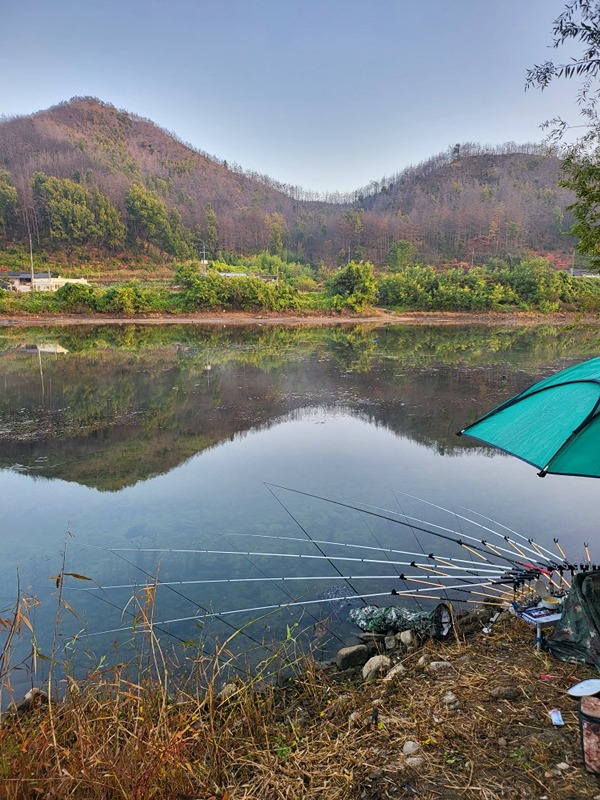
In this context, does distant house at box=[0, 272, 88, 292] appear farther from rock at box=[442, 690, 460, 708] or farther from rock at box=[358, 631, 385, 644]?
rock at box=[442, 690, 460, 708]

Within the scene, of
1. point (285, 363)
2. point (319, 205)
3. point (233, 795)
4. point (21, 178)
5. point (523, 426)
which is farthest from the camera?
point (319, 205)

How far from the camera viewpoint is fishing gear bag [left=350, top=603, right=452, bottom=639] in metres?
3.25

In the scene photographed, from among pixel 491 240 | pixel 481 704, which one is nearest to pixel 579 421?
pixel 481 704

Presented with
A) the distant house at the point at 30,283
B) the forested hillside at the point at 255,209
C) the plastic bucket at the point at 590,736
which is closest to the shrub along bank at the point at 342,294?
the distant house at the point at 30,283

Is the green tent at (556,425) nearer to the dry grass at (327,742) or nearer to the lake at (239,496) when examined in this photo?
the dry grass at (327,742)

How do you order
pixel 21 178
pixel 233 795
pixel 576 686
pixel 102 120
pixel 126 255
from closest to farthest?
1. pixel 233 795
2. pixel 576 686
3. pixel 126 255
4. pixel 21 178
5. pixel 102 120

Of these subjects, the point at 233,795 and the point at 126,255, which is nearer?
the point at 233,795

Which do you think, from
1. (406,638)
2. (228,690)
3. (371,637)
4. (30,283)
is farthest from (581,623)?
(30,283)

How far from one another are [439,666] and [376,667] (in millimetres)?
347

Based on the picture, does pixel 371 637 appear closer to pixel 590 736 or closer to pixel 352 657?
pixel 352 657

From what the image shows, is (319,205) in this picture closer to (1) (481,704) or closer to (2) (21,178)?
(2) (21,178)

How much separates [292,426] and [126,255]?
168 feet

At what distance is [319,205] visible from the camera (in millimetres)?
102875

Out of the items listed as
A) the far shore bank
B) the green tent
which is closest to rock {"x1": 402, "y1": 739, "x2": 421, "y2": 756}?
the green tent
